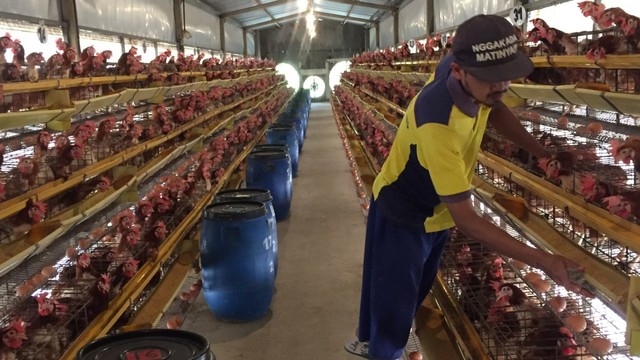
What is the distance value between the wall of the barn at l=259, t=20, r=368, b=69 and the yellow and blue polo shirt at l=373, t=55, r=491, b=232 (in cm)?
2837

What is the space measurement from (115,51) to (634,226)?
28.6 feet

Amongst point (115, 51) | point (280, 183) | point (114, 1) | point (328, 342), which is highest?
point (114, 1)

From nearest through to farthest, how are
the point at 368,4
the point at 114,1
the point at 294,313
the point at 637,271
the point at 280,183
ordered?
the point at 637,271 < the point at 294,313 < the point at 280,183 < the point at 114,1 < the point at 368,4

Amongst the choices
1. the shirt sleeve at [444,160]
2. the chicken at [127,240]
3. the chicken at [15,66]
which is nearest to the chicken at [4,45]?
the chicken at [15,66]

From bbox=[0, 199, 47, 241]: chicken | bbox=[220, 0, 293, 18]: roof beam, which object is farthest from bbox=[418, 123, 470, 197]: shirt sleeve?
bbox=[220, 0, 293, 18]: roof beam

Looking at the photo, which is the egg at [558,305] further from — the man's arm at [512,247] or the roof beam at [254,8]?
the roof beam at [254,8]

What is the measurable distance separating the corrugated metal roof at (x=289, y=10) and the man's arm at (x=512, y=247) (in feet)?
51.7

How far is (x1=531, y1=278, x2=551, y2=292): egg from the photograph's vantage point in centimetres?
305

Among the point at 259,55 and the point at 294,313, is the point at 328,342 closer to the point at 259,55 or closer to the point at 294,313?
the point at 294,313

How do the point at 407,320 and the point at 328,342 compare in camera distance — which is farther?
the point at 328,342

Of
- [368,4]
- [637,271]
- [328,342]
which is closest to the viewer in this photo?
[637,271]

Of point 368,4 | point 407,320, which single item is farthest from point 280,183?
point 368,4

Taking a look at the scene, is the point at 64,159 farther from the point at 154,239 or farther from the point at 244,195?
the point at 244,195

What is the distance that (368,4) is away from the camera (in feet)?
64.4
